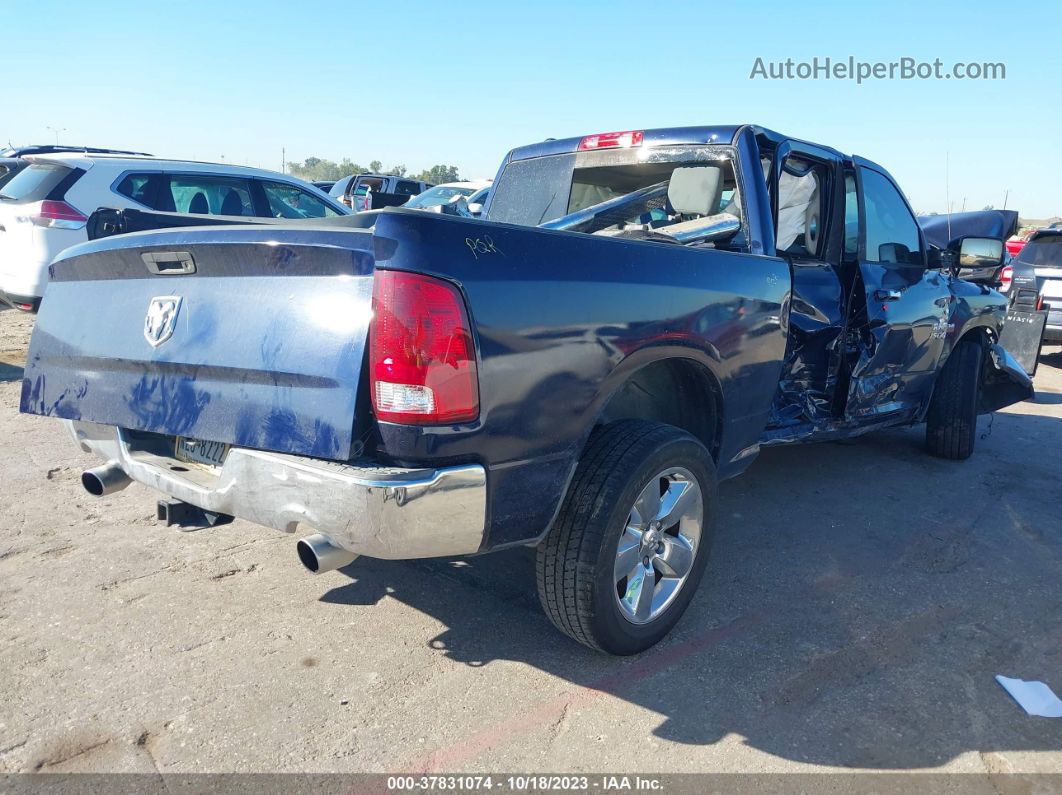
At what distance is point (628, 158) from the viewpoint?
4.23 meters

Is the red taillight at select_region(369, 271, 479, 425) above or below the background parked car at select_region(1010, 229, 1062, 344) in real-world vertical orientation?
above

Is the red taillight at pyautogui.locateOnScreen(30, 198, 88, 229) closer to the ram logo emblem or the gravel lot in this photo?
the gravel lot

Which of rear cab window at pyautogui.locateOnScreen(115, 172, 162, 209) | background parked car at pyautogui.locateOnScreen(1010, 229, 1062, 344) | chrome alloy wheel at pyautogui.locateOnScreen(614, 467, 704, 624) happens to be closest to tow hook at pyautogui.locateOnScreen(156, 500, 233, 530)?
chrome alloy wheel at pyautogui.locateOnScreen(614, 467, 704, 624)

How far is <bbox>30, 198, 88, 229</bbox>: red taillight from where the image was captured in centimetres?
727

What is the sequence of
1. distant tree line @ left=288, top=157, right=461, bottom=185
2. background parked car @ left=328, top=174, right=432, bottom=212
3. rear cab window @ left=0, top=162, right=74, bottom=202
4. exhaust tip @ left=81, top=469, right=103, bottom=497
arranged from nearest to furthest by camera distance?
exhaust tip @ left=81, top=469, right=103, bottom=497 < rear cab window @ left=0, top=162, right=74, bottom=202 < background parked car @ left=328, top=174, right=432, bottom=212 < distant tree line @ left=288, top=157, right=461, bottom=185

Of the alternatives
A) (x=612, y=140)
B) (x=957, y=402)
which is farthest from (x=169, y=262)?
(x=957, y=402)

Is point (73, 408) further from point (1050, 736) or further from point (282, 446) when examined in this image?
point (1050, 736)

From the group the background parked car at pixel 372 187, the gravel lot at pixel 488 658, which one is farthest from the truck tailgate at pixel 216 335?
the background parked car at pixel 372 187

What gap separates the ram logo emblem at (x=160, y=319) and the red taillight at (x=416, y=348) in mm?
860

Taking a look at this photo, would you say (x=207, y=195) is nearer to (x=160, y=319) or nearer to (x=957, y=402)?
(x=160, y=319)

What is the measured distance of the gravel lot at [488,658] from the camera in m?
2.47

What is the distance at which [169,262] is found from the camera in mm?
2703

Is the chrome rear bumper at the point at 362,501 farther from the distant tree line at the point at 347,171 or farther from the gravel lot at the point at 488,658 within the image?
the distant tree line at the point at 347,171

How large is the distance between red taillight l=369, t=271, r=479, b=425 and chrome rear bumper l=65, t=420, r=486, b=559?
0.56 feet
